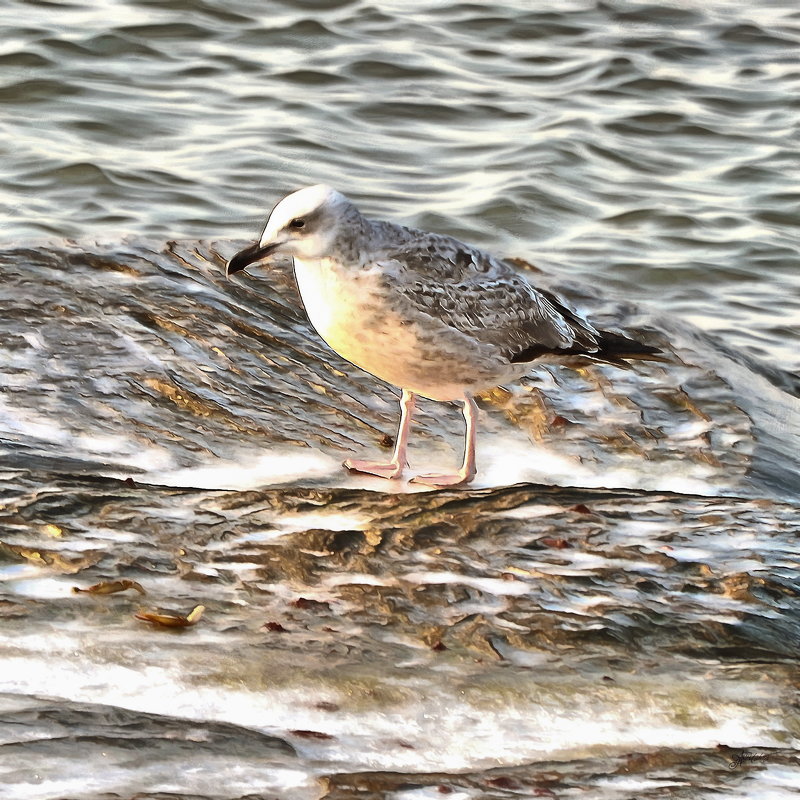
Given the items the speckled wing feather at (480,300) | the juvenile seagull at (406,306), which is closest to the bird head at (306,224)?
the juvenile seagull at (406,306)

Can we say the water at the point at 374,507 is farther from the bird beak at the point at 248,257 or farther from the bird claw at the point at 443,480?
the bird beak at the point at 248,257

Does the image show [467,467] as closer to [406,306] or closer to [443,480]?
[443,480]

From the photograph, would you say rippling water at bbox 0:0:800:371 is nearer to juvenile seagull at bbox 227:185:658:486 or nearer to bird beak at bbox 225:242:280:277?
juvenile seagull at bbox 227:185:658:486

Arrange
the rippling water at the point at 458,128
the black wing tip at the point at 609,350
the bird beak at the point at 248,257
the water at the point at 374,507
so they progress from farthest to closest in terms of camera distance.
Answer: the rippling water at the point at 458,128 → the black wing tip at the point at 609,350 → the bird beak at the point at 248,257 → the water at the point at 374,507

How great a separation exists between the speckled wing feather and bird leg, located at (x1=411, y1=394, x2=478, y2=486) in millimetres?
229

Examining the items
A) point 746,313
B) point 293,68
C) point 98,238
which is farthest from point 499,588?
point 293,68

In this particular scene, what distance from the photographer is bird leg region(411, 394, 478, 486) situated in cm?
510

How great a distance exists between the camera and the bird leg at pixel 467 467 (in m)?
5.10

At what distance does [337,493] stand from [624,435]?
4.51 feet

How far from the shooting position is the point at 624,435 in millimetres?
5668

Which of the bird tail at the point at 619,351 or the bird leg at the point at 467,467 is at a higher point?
the bird tail at the point at 619,351

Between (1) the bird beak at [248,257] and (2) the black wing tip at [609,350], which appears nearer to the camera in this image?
(1) the bird beak at [248,257]

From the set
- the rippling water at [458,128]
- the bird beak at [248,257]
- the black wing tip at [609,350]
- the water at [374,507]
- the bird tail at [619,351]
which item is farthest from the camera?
the rippling water at [458,128]

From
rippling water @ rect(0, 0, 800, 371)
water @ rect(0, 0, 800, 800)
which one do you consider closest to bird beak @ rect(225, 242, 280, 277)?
water @ rect(0, 0, 800, 800)
